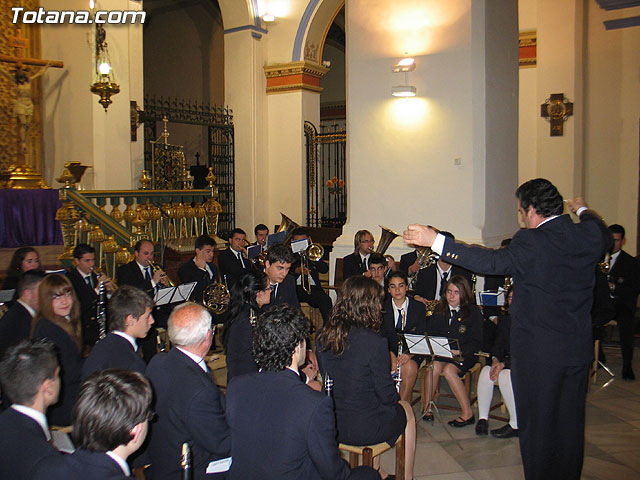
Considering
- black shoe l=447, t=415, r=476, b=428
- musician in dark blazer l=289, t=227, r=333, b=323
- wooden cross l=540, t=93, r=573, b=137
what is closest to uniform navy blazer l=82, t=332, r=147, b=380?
black shoe l=447, t=415, r=476, b=428

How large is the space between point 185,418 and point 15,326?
2.15 meters

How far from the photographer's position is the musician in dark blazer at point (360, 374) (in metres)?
3.50

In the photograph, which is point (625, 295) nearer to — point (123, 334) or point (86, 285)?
point (123, 334)

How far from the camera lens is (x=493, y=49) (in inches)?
328

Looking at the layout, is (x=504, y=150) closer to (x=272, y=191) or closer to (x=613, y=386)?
(x=613, y=386)

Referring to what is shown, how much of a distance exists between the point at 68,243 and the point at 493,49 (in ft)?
20.4

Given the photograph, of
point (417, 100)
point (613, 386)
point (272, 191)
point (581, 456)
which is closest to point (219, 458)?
point (581, 456)

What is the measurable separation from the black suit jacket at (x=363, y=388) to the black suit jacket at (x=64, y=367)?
5.40ft

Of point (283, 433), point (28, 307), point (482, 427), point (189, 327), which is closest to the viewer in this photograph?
point (283, 433)

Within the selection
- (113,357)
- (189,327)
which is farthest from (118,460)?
(113,357)

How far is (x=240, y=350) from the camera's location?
4004 millimetres

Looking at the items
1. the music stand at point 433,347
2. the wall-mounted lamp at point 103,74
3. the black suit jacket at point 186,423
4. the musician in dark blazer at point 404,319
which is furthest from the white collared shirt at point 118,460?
the wall-mounted lamp at point 103,74

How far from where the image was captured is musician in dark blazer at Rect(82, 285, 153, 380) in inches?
134

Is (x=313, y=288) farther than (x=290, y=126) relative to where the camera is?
No
